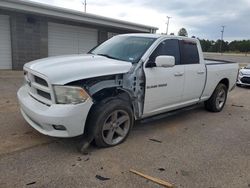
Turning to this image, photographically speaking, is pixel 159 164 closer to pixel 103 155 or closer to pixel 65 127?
pixel 103 155

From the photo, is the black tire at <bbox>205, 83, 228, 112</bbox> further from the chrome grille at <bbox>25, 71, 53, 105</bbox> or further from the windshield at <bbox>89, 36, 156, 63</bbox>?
the chrome grille at <bbox>25, 71, 53, 105</bbox>

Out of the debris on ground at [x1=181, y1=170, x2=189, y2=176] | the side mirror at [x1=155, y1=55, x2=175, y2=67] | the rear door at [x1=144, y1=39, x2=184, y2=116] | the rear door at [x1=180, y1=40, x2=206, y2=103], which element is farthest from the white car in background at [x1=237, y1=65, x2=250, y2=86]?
the debris on ground at [x1=181, y1=170, x2=189, y2=176]

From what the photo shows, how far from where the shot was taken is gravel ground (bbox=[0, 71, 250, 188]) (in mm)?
3197

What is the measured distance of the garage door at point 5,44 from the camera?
11797mm

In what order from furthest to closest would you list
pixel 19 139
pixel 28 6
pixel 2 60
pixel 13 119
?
pixel 2 60 → pixel 28 6 → pixel 13 119 → pixel 19 139

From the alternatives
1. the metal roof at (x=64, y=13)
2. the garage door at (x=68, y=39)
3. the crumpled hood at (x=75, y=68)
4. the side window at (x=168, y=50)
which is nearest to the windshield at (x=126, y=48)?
the side window at (x=168, y=50)

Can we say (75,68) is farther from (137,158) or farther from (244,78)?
(244,78)

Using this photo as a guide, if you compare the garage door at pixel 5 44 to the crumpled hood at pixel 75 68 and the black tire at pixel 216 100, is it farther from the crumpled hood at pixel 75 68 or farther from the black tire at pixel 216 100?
the black tire at pixel 216 100

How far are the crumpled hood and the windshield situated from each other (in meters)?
0.31

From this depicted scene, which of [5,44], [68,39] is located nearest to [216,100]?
[5,44]

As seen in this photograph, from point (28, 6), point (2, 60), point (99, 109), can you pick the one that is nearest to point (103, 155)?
point (99, 109)

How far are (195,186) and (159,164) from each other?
2.12 feet

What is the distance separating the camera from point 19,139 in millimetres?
4207

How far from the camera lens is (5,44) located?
12062 mm
